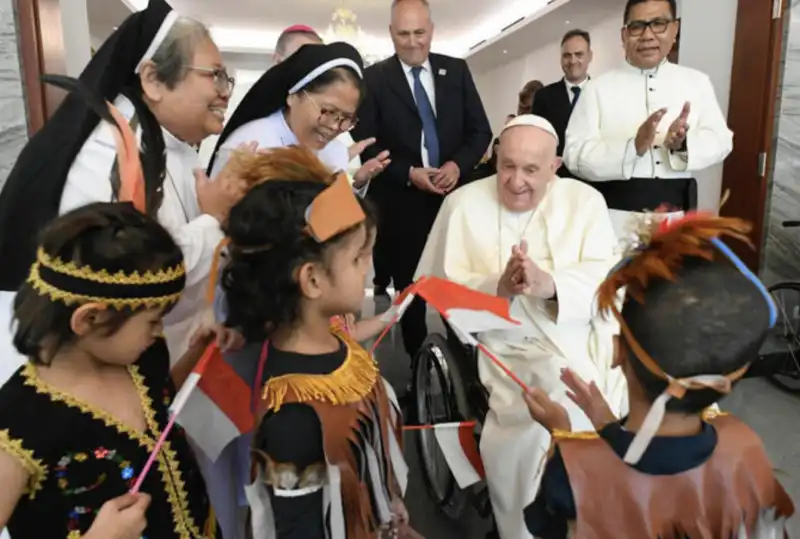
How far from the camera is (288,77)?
2.10 metres

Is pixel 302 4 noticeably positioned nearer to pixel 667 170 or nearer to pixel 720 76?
pixel 720 76

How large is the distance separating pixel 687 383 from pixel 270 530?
0.81 metres

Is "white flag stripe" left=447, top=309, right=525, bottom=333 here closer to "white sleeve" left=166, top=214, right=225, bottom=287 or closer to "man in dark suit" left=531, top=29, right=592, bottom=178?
"white sleeve" left=166, top=214, right=225, bottom=287

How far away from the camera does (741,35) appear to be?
4141mm

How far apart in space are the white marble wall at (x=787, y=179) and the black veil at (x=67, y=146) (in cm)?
390

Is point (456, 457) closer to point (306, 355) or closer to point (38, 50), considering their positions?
point (306, 355)

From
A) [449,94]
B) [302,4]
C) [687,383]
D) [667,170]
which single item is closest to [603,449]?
[687,383]

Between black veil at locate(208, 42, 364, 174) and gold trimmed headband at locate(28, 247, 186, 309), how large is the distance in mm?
1144

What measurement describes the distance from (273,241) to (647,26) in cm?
232

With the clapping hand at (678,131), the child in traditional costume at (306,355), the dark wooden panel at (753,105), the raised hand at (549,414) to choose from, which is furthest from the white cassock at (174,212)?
the dark wooden panel at (753,105)

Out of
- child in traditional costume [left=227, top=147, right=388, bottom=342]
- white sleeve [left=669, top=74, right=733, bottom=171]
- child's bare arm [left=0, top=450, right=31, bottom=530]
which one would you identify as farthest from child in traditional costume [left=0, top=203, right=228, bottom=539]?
white sleeve [left=669, top=74, right=733, bottom=171]

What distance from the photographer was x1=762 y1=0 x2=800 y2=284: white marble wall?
3994 mm

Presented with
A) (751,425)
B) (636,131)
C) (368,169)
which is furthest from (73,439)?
(751,425)

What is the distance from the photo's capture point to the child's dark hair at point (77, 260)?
1.01 metres
